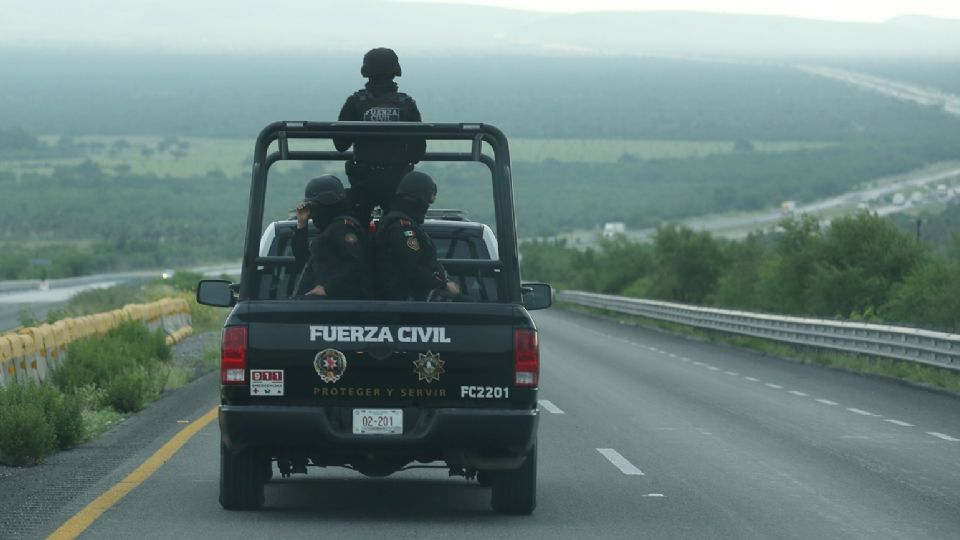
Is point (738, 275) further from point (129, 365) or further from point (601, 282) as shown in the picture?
point (129, 365)

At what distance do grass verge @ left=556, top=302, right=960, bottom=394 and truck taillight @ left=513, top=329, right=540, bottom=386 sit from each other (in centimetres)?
1490

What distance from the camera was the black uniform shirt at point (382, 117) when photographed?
10.9 metres

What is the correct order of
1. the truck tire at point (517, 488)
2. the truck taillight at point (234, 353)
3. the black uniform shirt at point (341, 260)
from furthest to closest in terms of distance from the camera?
1. the truck tire at point (517, 488)
2. the black uniform shirt at point (341, 260)
3. the truck taillight at point (234, 353)

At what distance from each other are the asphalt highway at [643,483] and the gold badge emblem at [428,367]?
89 cm

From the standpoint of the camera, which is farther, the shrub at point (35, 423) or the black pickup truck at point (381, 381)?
the shrub at point (35, 423)

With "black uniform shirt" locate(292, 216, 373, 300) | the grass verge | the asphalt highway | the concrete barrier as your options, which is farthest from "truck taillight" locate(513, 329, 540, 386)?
the grass verge

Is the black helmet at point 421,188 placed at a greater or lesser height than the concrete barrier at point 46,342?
greater

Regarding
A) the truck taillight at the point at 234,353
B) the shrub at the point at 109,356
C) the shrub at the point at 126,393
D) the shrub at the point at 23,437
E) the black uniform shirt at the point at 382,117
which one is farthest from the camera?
the shrub at the point at 109,356

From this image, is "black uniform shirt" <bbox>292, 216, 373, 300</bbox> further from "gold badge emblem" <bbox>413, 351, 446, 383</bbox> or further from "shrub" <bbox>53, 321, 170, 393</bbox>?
"shrub" <bbox>53, 321, 170, 393</bbox>

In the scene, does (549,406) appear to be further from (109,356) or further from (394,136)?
(394,136)

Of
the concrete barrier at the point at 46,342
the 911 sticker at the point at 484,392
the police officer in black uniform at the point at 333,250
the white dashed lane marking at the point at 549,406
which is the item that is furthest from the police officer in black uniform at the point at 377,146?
the white dashed lane marking at the point at 549,406

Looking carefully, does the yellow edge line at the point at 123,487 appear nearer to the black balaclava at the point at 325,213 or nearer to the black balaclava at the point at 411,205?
the black balaclava at the point at 325,213

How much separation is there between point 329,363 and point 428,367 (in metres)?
0.54

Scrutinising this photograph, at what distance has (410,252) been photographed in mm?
10203
